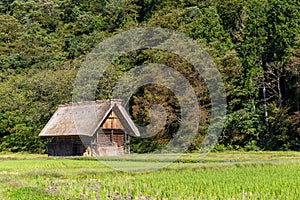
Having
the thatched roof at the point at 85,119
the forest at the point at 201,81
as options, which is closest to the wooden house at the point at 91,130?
the thatched roof at the point at 85,119

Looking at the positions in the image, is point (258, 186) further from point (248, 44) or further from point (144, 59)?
point (144, 59)

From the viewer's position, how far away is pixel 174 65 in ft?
118

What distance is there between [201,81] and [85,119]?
8.66 metres

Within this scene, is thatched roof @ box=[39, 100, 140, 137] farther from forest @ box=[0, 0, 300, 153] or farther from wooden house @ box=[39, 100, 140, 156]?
forest @ box=[0, 0, 300, 153]

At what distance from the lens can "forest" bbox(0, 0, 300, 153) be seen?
33.2m

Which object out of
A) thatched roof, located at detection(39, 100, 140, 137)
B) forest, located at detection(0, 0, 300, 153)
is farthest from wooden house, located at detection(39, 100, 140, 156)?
forest, located at detection(0, 0, 300, 153)

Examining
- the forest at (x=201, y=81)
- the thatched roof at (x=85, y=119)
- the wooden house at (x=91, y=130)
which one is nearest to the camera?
the thatched roof at (x=85, y=119)

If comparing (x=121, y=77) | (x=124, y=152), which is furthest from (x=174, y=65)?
(x=124, y=152)

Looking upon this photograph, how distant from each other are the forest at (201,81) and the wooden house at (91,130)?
3163mm

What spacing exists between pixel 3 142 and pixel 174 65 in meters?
15.0

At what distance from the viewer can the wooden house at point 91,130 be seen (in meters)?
31.0

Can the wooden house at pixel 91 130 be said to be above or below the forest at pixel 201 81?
below

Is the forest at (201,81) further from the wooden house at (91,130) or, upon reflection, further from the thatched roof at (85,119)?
the thatched roof at (85,119)

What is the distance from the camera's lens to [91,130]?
99.0 ft
